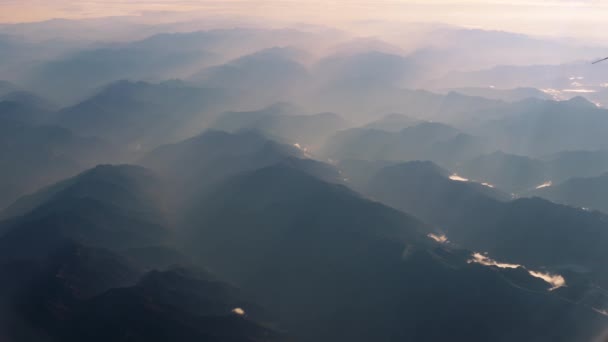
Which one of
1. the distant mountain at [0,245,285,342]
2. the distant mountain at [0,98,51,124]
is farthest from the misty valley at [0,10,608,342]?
the distant mountain at [0,98,51,124]

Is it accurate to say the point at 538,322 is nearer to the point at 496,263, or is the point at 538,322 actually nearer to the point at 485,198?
the point at 496,263

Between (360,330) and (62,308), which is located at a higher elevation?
(62,308)

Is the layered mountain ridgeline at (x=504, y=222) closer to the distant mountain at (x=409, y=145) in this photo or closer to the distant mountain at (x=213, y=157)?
the distant mountain at (x=409, y=145)

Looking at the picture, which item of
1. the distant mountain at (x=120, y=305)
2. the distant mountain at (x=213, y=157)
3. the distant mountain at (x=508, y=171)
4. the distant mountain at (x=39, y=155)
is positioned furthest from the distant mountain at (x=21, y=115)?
the distant mountain at (x=508, y=171)

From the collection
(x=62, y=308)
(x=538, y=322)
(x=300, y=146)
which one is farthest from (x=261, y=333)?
(x=300, y=146)

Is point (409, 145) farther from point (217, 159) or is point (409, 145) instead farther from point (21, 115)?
point (21, 115)

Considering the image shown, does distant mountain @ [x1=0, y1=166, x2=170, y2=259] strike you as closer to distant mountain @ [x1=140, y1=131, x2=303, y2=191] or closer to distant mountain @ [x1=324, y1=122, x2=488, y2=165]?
distant mountain @ [x1=140, y1=131, x2=303, y2=191]
